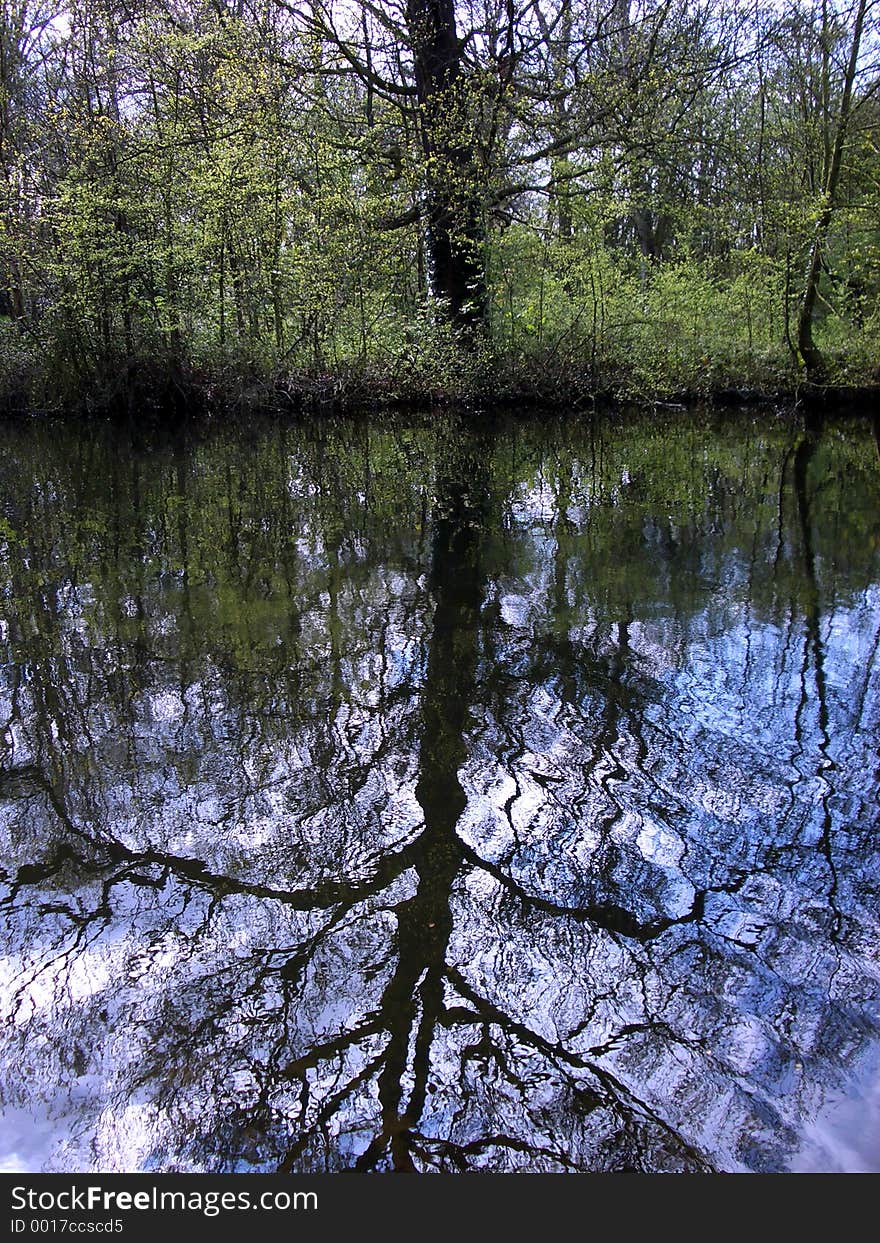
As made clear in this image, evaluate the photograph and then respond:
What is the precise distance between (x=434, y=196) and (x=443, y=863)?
15172 mm

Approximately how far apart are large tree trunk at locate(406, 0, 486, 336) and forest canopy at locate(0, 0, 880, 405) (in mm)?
52

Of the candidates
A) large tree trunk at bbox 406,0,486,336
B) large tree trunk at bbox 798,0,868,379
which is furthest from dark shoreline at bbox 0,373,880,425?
large tree trunk at bbox 406,0,486,336

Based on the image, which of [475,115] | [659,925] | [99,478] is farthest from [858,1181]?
[475,115]

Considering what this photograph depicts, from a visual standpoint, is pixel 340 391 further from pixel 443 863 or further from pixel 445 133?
pixel 443 863

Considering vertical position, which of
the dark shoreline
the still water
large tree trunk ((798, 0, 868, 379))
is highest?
large tree trunk ((798, 0, 868, 379))

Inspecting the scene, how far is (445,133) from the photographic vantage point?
46.1 ft

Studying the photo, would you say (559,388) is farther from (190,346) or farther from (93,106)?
(93,106)

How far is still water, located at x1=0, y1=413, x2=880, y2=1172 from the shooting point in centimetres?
182

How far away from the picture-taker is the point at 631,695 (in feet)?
12.5

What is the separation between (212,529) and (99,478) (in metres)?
3.60

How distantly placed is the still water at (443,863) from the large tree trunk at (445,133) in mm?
11127

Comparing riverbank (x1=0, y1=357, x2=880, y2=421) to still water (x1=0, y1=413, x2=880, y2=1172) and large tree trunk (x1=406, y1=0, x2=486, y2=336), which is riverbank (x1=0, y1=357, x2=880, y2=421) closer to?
large tree trunk (x1=406, y1=0, x2=486, y2=336)

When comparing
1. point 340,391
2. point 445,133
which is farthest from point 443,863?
point 340,391

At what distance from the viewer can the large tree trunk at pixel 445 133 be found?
1402 cm
